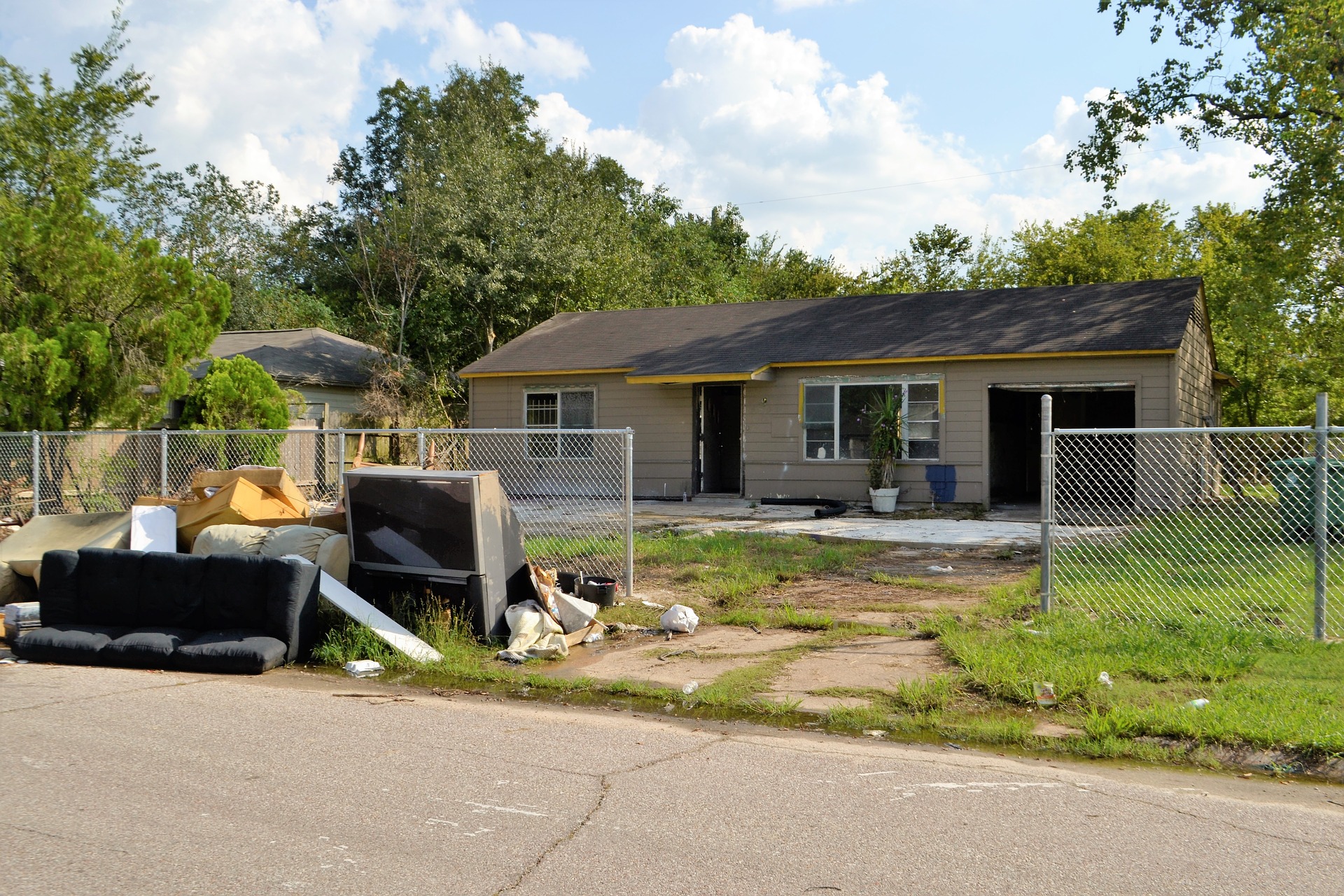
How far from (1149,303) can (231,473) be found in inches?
618

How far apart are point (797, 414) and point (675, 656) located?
1165cm

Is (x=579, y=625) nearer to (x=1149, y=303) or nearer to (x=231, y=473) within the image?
(x=231, y=473)

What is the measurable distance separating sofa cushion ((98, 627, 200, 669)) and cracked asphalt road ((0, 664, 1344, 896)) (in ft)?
3.88

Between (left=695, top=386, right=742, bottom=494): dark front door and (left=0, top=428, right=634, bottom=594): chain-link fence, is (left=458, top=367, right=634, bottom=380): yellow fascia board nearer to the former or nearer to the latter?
(left=0, top=428, right=634, bottom=594): chain-link fence

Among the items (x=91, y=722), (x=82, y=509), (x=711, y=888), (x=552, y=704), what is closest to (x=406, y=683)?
(x=552, y=704)

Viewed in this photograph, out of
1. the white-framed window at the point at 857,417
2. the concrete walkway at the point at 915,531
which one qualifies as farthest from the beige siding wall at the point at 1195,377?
the white-framed window at the point at 857,417

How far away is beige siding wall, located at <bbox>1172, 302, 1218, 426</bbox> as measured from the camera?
16312 millimetres

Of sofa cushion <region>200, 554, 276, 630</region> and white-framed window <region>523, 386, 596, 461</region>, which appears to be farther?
white-framed window <region>523, 386, 596, 461</region>

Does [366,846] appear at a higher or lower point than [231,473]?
lower

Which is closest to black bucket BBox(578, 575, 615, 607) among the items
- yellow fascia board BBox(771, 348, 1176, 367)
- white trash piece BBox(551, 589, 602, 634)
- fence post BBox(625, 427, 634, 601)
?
fence post BBox(625, 427, 634, 601)

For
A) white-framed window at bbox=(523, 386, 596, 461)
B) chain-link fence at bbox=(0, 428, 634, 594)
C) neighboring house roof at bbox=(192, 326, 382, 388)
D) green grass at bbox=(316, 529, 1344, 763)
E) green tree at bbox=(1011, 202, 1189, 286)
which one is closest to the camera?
green grass at bbox=(316, 529, 1344, 763)

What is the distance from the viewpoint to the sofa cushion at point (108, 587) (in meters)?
7.35

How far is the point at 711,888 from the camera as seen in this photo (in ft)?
11.0

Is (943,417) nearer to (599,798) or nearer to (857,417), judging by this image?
(857,417)
